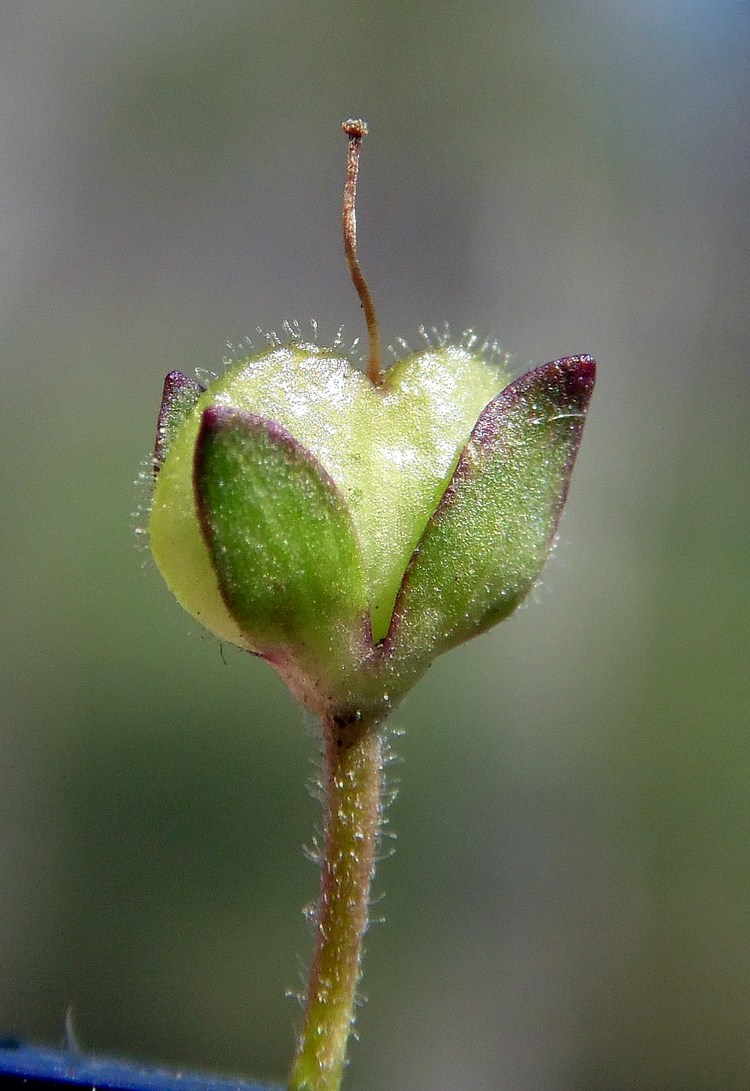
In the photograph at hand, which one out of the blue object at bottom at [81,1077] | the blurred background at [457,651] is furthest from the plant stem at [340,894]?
the blurred background at [457,651]

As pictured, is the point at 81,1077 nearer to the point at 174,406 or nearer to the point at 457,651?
the point at 174,406

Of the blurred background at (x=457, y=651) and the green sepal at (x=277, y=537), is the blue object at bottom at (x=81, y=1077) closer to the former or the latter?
the green sepal at (x=277, y=537)

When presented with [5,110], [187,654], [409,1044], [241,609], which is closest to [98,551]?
[187,654]

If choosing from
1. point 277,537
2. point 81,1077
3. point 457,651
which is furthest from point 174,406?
point 457,651

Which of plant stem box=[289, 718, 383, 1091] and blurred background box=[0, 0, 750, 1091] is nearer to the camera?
plant stem box=[289, 718, 383, 1091]

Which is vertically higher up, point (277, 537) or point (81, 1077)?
point (277, 537)

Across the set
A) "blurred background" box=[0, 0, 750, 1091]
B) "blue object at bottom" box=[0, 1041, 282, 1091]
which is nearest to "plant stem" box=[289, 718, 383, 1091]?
"blue object at bottom" box=[0, 1041, 282, 1091]

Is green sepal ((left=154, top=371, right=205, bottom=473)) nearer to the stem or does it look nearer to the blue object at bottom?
the stem
